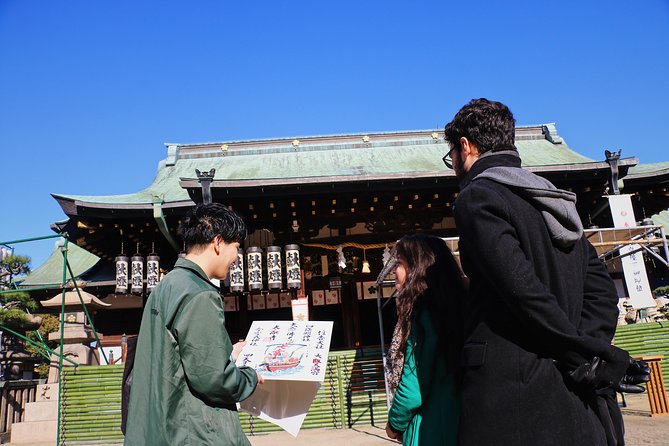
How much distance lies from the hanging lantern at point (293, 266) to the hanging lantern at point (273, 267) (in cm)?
17

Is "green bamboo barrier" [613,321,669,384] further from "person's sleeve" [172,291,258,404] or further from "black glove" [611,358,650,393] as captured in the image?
"person's sleeve" [172,291,258,404]

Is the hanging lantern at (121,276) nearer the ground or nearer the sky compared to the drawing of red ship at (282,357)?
nearer the sky

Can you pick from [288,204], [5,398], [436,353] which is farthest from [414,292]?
[5,398]

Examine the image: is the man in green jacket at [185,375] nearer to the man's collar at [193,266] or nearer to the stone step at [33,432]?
the man's collar at [193,266]

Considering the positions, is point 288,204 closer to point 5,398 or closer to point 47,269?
point 5,398

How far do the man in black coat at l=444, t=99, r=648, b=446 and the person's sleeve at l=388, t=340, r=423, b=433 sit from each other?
0.34 m

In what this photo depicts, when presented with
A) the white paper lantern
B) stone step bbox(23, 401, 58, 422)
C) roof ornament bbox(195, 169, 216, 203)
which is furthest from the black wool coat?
stone step bbox(23, 401, 58, 422)

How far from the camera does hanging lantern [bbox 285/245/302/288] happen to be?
983 centimetres

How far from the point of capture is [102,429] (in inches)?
344

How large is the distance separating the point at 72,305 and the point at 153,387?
30.2 feet

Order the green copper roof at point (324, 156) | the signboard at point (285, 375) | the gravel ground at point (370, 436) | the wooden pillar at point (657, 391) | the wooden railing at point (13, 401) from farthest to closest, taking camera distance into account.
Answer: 1. the green copper roof at point (324, 156)
2. the wooden railing at point (13, 401)
3. the wooden pillar at point (657, 391)
4. the gravel ground at point (370, 436)
5. the signboard at point (285, 375)

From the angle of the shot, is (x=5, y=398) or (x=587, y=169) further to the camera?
(x=587, y=169)

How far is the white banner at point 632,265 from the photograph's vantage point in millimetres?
9602

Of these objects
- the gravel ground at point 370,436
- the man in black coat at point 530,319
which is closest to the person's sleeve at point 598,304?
the man in black coat at point 530,319
